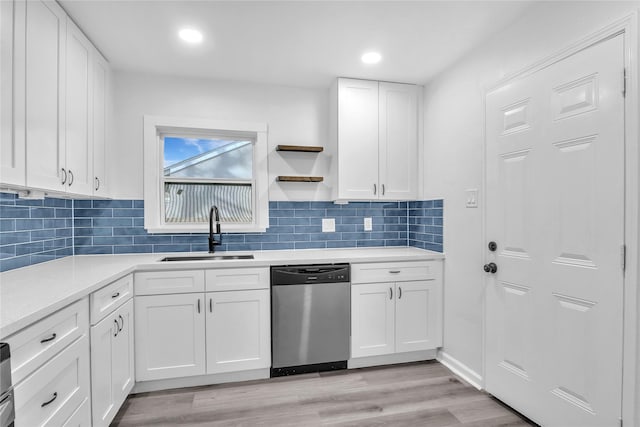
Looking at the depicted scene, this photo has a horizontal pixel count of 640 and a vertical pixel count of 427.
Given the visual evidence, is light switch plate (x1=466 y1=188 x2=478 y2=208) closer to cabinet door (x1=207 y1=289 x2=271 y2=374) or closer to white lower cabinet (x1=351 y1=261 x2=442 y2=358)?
white lower cabinet (x1=351 y1=261 x2=442 y2=358)

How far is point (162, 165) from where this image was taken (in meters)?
2.97

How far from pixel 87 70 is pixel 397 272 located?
9.21 feet

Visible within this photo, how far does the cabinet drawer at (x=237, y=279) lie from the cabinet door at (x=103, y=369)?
660 millimetres

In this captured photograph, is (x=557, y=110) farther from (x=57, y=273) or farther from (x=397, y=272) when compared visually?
(x=57, y=273)

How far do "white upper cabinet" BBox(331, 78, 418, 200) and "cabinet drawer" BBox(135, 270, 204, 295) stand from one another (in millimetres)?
1397

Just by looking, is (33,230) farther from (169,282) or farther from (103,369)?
(103,369)

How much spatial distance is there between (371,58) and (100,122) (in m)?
2.19

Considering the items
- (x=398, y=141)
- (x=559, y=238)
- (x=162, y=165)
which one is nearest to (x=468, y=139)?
(x=398, y=141)

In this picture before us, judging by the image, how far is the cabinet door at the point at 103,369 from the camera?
65.7 inches

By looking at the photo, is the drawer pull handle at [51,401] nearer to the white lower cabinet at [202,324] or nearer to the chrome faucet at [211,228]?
the white lower cabinet at [202,324]

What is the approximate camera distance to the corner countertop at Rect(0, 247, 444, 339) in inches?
48.3

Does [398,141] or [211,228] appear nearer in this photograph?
[211,228]

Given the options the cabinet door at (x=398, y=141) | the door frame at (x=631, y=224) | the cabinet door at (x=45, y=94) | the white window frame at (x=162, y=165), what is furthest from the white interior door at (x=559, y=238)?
the cabinet door at (x=45, y=94)

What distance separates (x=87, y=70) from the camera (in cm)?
230
